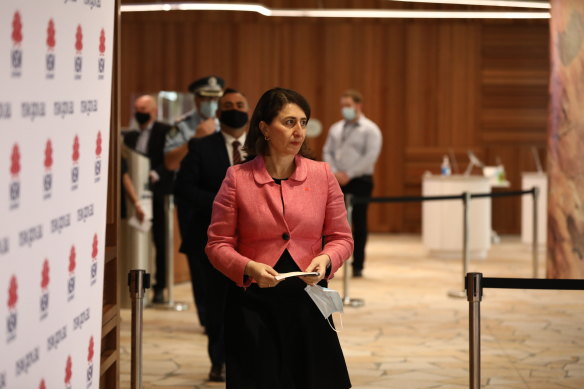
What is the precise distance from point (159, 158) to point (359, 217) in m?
2.78

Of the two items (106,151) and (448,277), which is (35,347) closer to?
(106,151)

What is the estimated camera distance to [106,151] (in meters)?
3.63

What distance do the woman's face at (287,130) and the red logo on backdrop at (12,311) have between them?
4.43ft

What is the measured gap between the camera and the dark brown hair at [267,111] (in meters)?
3.85

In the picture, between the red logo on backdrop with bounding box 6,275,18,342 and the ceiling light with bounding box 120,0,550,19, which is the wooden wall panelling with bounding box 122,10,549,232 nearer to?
the ceiling light with bounding box 120,0,550,19

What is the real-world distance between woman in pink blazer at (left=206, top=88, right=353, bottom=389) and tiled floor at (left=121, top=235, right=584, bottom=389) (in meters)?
2.23

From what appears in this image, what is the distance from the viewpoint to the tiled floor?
621 cm

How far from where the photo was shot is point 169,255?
8.97 metres

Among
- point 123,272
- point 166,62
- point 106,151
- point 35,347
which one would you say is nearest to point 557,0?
point 123,272

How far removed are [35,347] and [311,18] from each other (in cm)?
1362

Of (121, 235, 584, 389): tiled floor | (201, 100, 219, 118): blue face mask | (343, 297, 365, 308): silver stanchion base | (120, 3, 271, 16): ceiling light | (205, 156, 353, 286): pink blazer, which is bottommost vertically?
(121, 235, 584, 389): tiled floor

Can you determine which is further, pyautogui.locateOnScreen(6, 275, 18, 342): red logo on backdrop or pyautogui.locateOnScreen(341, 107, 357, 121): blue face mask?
pyautogui.locateOnScreen(341, 107, 357, 121): blue face mask

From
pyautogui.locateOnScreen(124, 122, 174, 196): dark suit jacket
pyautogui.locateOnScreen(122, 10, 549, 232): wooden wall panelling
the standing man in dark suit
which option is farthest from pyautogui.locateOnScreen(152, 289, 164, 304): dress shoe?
pyautogui.locateOnScreen(122, 10, 549, 232): wooden wall panelling

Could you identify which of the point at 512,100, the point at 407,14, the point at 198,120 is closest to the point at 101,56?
the point at 198,120
